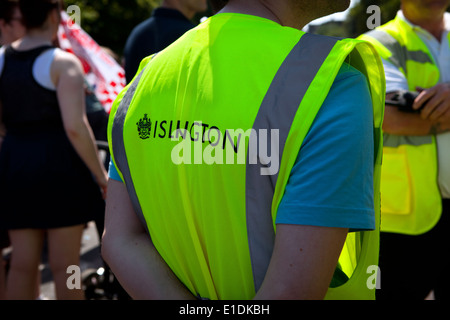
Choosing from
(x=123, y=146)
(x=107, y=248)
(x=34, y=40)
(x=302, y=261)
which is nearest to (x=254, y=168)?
(x=302, y=261)

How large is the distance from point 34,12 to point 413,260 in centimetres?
237

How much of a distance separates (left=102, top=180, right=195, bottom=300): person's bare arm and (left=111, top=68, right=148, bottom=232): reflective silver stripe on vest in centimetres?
3

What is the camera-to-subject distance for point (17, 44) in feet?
9.66

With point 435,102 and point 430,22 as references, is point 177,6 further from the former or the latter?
point 435,102

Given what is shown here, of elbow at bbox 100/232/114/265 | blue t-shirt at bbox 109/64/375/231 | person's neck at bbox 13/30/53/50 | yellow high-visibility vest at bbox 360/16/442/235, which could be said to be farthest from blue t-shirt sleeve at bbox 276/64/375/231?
person's neck at bbox 13/30/53/50

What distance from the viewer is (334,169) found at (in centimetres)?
98

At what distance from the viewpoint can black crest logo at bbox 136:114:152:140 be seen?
117 centimetres
